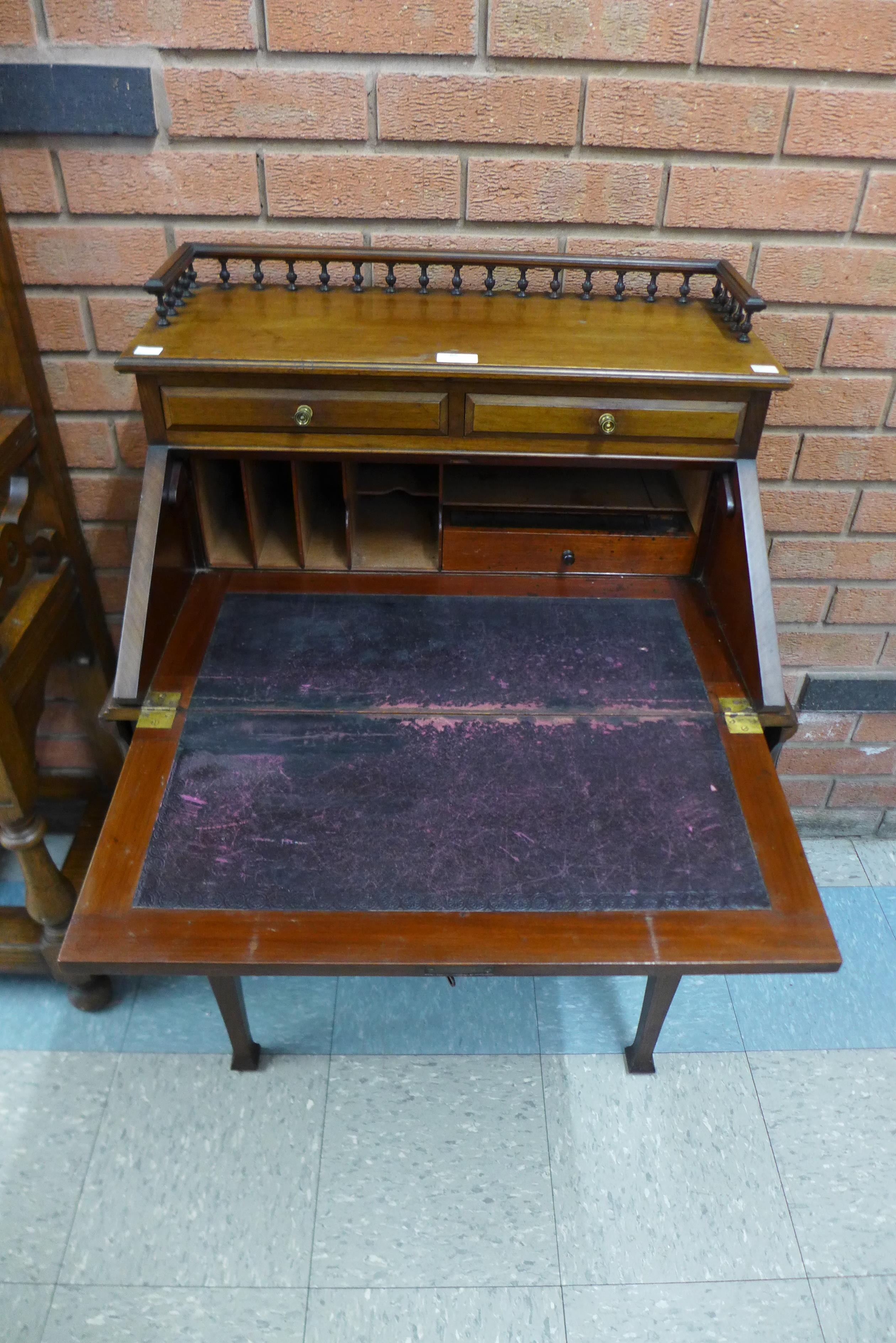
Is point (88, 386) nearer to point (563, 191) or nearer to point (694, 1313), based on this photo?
point (563, 191)

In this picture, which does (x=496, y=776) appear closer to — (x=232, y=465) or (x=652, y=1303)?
(x=232, y=465)

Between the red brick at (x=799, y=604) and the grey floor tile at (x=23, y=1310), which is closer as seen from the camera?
the grey floor tile at (x=23, y=1310)

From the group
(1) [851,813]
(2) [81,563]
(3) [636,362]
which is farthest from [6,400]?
(1) [851,813]

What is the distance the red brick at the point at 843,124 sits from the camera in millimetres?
1516

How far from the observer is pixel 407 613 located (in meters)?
1.56

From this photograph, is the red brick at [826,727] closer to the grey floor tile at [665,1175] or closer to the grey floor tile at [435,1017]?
the grey floor tile at [665,1175]

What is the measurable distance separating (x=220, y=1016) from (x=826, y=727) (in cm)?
150

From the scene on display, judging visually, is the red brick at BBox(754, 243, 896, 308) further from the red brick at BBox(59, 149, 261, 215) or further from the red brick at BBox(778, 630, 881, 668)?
the red brick at BBox(59, 149, 261, 215)

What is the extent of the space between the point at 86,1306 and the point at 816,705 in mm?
1837

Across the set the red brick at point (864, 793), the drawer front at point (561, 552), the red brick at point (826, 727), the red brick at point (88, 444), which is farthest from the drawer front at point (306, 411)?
the red brick at point (864, 793)

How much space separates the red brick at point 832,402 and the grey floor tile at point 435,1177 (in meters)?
1.35

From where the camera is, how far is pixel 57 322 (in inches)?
66.8

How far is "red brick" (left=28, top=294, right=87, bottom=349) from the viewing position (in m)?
1.67

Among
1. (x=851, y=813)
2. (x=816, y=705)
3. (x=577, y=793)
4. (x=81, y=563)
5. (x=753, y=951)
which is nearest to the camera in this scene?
(x=753, y=951)
